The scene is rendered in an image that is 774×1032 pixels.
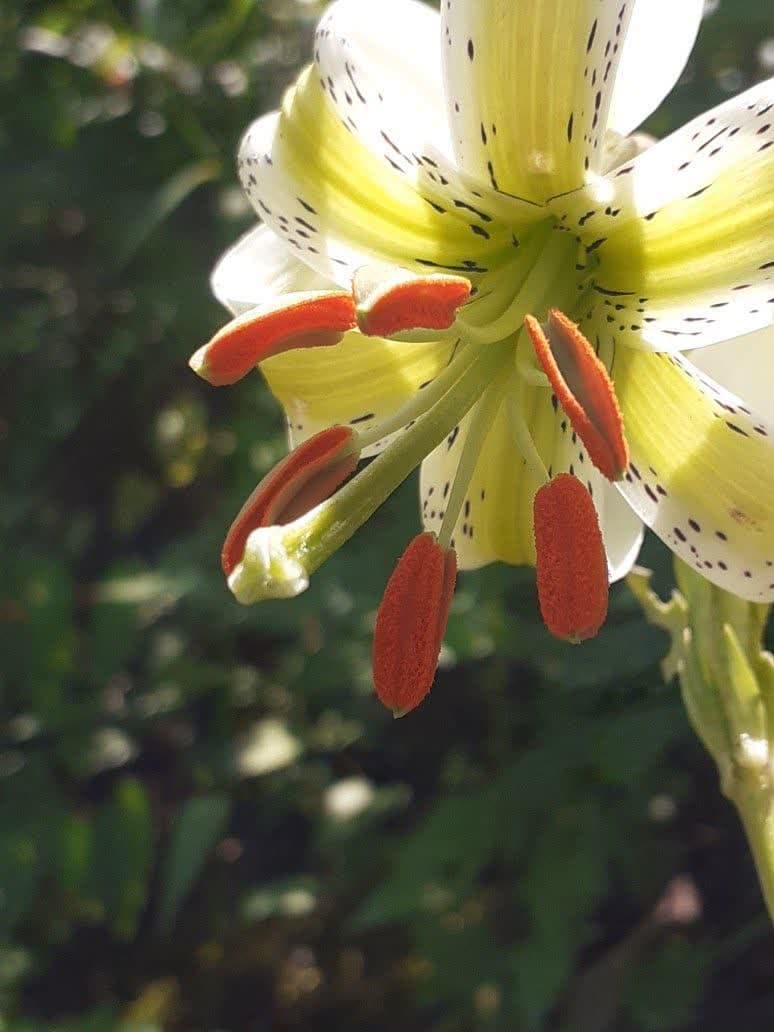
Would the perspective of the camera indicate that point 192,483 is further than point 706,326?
Yes

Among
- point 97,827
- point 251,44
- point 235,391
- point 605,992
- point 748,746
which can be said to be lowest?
point 605,992

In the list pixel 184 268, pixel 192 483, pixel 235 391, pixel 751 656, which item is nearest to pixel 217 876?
pixel 192 483

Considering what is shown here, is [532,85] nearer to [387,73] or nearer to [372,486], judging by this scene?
[387,73]

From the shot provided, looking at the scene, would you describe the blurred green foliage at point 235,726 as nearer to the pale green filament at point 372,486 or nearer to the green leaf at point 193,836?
the green leaf at point 193,836

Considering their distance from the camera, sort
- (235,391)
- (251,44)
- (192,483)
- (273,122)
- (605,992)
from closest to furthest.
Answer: (273,122) < (251,44) < (605,992) < (235,391) < (192,483)

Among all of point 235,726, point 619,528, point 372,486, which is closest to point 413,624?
point 372,486

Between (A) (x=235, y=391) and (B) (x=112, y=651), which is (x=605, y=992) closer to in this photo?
(B) (x=112, y=651)
